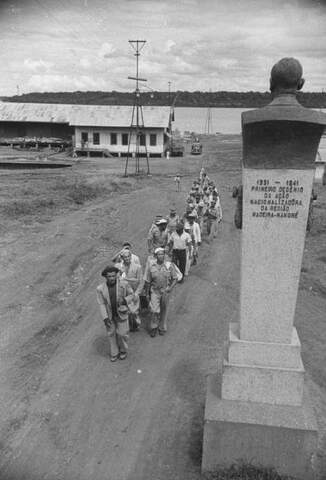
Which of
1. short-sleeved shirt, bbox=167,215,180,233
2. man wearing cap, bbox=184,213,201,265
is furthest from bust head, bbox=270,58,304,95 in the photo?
man wearing cap, bbox=184,213,201,265

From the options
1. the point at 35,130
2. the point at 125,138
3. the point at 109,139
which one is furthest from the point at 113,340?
the point at 35,130

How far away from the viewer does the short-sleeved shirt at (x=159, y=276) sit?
308 inches

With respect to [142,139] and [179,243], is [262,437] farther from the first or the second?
[142,139]

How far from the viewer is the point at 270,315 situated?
5164 millimetres

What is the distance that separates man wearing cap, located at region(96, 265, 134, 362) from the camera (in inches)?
269

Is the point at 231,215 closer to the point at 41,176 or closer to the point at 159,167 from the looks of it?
the point at 41,176

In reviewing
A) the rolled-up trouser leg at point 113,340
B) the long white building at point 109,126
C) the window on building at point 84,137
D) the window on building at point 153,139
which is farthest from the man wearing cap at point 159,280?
the window on building at point 84,137

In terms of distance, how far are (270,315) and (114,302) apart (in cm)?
267

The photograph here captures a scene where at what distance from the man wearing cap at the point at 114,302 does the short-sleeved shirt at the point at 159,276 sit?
0.83 meters

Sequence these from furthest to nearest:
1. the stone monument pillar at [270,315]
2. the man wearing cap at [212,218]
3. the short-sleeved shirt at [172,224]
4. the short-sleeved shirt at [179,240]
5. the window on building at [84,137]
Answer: the window on building at [84,137], the man wearing cap at [212,218], the short-sleeved shirt at [172,224], the short-sleeved shirt at [179,240], the stone monument pillar at [270,315]

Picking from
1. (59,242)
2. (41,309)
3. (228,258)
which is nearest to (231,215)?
(228,258)

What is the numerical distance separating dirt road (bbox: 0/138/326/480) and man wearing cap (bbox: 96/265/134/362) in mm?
629

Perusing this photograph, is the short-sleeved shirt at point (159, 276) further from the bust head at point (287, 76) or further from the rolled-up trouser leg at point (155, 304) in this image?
the bust head at point (287, 76)

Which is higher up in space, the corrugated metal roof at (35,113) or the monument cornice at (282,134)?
the corrugated metal roof at (35,113)
